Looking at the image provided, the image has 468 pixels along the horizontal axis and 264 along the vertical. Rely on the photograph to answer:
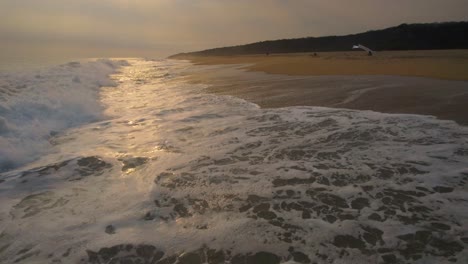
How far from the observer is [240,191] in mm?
3744

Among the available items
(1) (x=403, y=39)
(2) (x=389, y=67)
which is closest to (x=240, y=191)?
(2) (x=389, y=67)

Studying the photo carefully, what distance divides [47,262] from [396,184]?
3.68 meters

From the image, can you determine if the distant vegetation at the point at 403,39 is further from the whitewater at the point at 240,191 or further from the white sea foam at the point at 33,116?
the white sea foam at the point at 33,116

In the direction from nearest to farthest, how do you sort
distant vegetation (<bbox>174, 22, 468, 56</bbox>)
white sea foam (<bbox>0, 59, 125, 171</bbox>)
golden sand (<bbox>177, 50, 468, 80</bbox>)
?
white sea foam (<bbox>0, 59, 125, 171</bbox>) → golden sand (<bbox>177, 50, 468, 80</bbox>) → distant vegetation (<bbox>174, 22, 468, 56</bbox>)

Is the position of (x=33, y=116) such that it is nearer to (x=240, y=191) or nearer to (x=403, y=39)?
(x=240, y=191)

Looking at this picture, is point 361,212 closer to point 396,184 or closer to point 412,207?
point 412,207

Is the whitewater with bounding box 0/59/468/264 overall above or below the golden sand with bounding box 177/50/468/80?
below

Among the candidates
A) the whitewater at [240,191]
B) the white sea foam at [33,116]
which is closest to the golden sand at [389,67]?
the whitewater at [240,191]

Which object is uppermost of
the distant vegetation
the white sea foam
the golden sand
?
the distant vegetation

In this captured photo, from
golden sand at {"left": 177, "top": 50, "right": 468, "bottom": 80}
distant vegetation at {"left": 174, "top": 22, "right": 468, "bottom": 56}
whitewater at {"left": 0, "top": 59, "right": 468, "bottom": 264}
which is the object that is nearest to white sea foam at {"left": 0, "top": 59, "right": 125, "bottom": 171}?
whitewater at {"left": 0, "top": 59, "right": 468, "bottom": 264}

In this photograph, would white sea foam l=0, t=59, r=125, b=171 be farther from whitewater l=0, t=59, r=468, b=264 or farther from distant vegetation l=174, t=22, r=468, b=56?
distant vegetation l=174, t=22, r=468, b=56

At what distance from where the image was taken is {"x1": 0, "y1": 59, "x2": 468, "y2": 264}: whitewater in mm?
2762

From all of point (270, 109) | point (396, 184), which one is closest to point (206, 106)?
point (270, 109)

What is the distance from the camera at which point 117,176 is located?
434 centimetres
